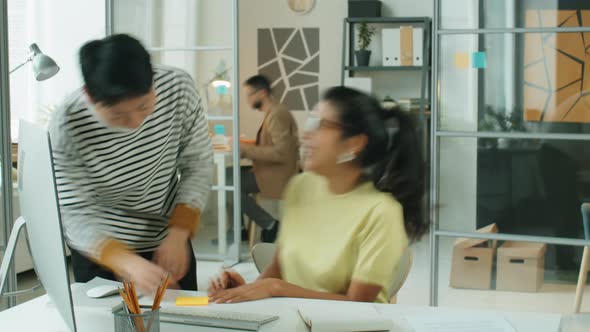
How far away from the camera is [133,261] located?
1741mm

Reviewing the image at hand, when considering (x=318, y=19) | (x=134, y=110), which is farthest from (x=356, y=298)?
(x=318, y=19)

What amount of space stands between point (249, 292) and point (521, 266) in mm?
2436

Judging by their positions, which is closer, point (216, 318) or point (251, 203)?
point (216, 318)

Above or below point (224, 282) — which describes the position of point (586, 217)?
below

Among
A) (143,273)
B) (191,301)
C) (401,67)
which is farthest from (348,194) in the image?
(401,67)

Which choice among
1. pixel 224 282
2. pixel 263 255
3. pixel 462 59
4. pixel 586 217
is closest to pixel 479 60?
pixel 462 59

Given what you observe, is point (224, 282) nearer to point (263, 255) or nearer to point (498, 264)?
point (263, 255)

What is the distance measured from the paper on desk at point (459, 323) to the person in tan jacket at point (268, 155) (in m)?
3.02

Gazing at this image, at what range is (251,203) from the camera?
5078 millimetres

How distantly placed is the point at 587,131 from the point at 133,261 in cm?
279

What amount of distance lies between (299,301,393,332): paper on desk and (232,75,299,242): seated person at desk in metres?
2.95

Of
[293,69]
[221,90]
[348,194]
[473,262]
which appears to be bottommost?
[473,262]

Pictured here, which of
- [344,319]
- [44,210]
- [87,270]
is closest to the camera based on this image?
[44,210]

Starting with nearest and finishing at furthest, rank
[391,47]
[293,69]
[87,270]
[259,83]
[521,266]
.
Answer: [87,270] < [521,266] < [293,69] < [259,83] < [391,47]
